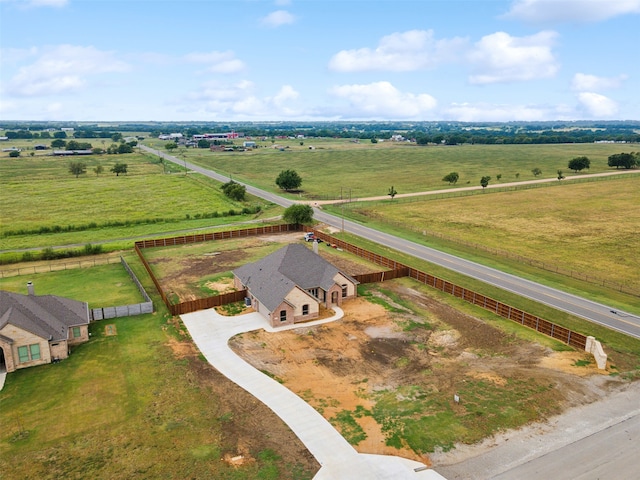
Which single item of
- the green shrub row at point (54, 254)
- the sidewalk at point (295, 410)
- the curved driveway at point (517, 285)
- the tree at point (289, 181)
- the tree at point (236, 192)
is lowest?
the sidewalk at point (295, 410)

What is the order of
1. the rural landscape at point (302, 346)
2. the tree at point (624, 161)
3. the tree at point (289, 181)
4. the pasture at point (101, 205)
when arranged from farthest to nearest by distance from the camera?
the tree at point (624, 161)
the tree at point (289, 181)
the pasture at point (101, 205)
the rural landscape at point (302, 346)

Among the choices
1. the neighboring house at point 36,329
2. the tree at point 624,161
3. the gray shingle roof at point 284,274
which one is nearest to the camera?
the neighboring house at point 36,329

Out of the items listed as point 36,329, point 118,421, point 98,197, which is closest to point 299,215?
point 36,329

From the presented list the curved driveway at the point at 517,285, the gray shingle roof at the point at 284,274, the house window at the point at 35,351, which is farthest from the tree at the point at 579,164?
the house window at the point at 35,351

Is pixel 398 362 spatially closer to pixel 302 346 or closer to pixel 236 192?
pixel 302 346

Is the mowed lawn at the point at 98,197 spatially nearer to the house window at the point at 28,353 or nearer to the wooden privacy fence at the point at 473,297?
the wooden privacy fence at the point at 473,297

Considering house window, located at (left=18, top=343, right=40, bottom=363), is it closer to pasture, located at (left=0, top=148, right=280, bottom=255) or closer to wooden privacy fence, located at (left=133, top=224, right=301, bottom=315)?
wooden privacy fence, located at (left=133, top=224, right=301, bottom=315)
